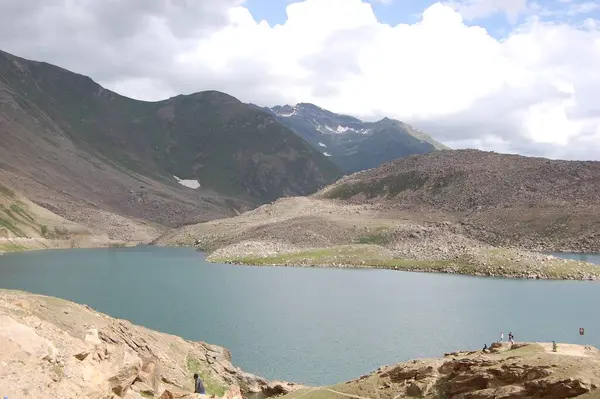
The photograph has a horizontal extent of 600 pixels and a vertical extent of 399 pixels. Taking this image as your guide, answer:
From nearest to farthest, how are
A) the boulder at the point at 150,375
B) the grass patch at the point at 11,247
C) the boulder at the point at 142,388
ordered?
the boulder at the point at 142,388 → the boulder at the point at 150,375 → the grass patch at the point at 11,247

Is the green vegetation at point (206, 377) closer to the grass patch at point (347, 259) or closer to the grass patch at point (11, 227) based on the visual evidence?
the grass patch at point (347, 259)

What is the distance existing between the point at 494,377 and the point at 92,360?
19333 millimetres

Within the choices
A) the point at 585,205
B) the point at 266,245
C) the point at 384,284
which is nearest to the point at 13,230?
the point at 266,245

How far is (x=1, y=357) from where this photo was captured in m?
21.5

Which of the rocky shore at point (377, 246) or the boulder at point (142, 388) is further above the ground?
the rocky shore at point (377, 246)

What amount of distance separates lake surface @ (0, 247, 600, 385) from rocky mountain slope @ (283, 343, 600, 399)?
13549 millimetres

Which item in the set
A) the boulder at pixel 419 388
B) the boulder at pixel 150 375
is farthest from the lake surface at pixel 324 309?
the boulder at pixel 419 388

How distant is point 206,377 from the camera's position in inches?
1639

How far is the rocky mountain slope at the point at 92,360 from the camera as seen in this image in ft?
72.2

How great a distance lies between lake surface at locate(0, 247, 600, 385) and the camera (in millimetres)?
53062

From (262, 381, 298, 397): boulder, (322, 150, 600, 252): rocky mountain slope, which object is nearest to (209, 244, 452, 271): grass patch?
(322, 150, 600, 252): rocky mountain slope

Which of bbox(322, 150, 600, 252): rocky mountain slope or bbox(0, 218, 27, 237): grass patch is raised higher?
bbox(322, 150, 600, 252): rocky mountain slope

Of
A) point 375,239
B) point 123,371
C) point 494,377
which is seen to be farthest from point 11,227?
point 494,377

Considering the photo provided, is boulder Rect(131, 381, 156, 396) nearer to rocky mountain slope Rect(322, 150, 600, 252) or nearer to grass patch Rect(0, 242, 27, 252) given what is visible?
rocky mountain slope Rect(322, 150, 600, 252)
